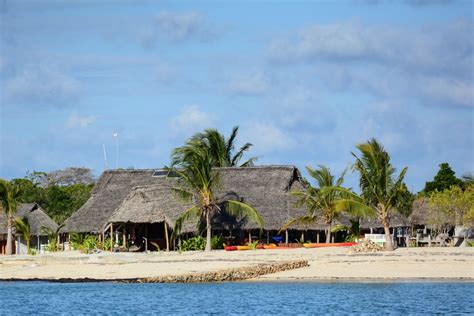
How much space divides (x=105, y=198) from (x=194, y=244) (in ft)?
26.4

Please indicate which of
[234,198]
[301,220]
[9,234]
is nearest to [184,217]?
[234,198]

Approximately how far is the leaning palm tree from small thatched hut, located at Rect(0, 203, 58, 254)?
12.6 m

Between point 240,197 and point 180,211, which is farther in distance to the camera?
point 240,197

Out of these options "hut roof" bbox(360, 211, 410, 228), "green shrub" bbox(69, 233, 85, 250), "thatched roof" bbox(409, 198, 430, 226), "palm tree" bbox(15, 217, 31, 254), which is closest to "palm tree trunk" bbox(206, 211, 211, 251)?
"green shrub" bbox(69, 233, 85, 250)

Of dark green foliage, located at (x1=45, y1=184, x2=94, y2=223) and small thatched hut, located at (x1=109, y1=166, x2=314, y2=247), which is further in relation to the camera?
dark green foliage, located at (x1=45, y1=184, x2=94, y2=223)

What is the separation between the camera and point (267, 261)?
37.3 meters

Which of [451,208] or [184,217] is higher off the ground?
[451,208]

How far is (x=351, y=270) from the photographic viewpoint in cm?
3444

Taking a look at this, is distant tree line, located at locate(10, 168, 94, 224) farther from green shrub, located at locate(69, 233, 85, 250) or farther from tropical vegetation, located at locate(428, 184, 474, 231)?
tropical vegetation, located at locate(428, 184, 474, 231)

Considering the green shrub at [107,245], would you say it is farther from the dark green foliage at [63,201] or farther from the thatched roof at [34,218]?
the dark green foliage at [63,201]

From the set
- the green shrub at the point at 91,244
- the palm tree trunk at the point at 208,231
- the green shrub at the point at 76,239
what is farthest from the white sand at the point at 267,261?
the green shrub at the point at 76,239

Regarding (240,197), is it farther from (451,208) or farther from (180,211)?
(451,208)

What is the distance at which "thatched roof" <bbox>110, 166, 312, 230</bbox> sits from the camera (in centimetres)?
4531

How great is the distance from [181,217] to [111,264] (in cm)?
574
